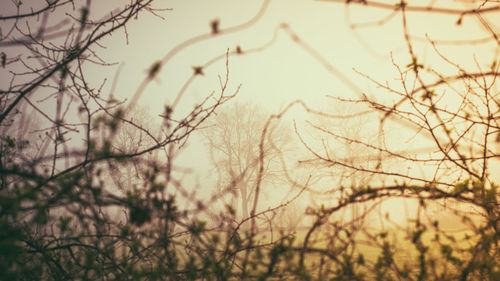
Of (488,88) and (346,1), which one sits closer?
(346,1)

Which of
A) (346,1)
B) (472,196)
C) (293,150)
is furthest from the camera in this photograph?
(293,150)

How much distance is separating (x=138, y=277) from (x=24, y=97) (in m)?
1.33

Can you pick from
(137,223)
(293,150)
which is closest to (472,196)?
(137,223)

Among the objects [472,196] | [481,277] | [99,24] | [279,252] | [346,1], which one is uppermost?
[99,24]

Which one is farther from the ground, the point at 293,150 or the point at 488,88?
the point at 293,150

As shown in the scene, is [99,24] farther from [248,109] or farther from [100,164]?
[248,109]

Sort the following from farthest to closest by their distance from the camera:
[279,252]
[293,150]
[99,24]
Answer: [293,150] → [99,24] → [279,252]

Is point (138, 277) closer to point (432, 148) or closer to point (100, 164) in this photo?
point (100, 164)

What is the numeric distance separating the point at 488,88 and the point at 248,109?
72.5 ft

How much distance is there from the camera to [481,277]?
1.34 meters

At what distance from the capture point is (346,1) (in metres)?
0.94

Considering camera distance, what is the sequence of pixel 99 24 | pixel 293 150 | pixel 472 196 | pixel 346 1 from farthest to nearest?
pixel 293 150, pixel 99 24, pixel 472 196, pixel 346 1

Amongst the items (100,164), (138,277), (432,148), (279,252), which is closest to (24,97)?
(100,164)

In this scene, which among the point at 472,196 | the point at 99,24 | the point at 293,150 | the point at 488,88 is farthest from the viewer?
the point at 293,150
